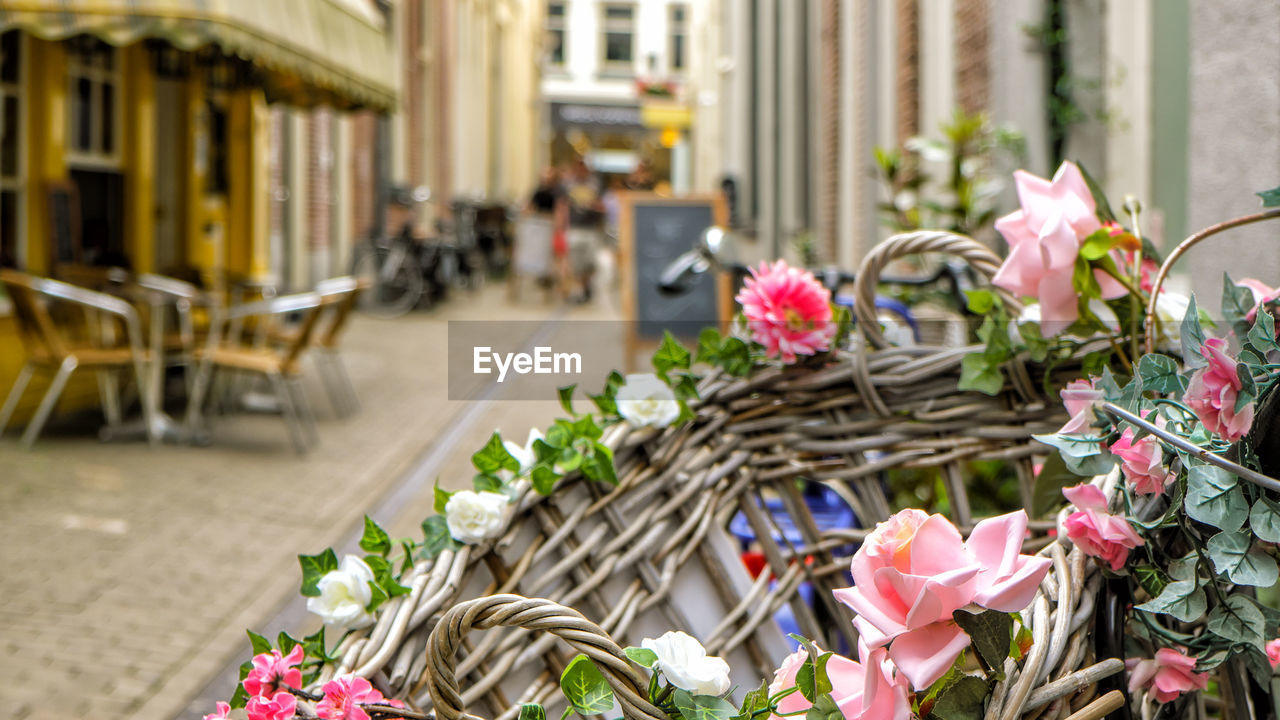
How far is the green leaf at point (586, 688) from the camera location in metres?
0.72

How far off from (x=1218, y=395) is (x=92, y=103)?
776cm

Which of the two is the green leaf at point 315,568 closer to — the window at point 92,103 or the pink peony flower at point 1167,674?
the pink peony flower at point 1167,674

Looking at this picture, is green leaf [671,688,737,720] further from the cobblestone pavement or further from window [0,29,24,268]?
window [0,29,24,268]

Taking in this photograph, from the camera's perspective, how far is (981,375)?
1.15m

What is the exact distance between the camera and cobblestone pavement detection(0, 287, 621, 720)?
3.08m

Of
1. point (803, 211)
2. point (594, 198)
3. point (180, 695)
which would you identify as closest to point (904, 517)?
point (180, 695)

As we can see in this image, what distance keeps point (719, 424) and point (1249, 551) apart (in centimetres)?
55

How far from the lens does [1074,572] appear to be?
32.7 inches

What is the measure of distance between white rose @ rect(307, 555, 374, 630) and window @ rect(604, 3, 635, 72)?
3757 cm

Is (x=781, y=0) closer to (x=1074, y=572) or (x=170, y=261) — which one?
(x=170, y=261)

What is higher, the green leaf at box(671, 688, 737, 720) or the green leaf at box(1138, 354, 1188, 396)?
the green leaf at box(1138, 354, 1188, 396)

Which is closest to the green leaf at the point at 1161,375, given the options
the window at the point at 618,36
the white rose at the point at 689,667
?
the white rose at the point at 689,667

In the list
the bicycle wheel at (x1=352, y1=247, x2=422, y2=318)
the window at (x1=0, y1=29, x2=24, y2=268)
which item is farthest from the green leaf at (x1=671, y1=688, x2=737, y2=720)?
the bicycle wheel at (x1=352, y1=247, x2=422, y2=318)

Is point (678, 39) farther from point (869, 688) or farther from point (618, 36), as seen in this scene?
point (869, 688)
